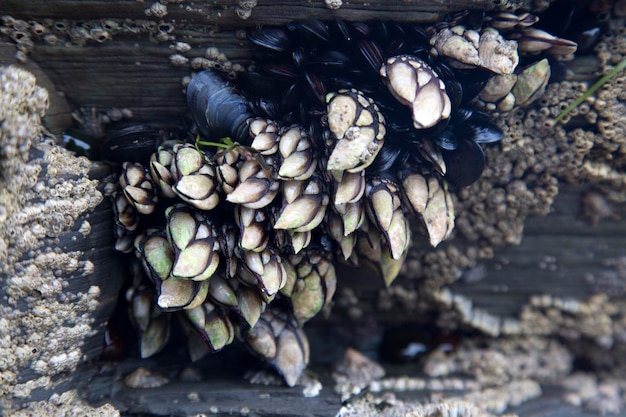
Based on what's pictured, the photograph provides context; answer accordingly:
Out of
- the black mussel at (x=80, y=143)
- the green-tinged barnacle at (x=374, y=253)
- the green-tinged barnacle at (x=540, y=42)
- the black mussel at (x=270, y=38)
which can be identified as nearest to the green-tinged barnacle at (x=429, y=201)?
the green-tinged barnacle at (x=374, y=253)

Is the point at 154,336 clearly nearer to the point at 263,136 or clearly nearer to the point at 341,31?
the point at 263,136

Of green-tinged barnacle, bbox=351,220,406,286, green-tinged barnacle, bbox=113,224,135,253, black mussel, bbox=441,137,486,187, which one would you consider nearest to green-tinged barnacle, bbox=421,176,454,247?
black mussel, bbox=441,137,486,187

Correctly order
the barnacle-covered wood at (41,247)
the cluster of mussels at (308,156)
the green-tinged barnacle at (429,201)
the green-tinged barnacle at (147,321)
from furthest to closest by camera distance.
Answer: the green-tinged barnacle at (147,321), the green-tinged barnacle at (429,201), the cluster of mussels at (308,156), the barnacle-covered wood at (41,247)

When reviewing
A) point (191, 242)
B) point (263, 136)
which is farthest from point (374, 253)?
point (191, 242)

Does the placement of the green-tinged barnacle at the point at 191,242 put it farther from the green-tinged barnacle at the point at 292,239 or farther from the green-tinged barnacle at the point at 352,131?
the green-tinged barnacle at the point at 352,131

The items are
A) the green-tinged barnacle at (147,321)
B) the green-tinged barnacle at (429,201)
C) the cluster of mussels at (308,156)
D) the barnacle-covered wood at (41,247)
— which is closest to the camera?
the barnacle-covered wood at (41,247)

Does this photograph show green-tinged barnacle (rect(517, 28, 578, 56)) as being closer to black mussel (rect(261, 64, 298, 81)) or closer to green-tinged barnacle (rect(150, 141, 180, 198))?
black mussel (rect(261, 64, 298, 81))

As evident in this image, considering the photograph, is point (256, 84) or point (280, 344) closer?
point (256, 84)
